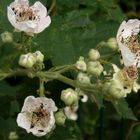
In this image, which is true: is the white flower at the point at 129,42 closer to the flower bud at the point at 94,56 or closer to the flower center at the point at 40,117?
the flower bud at the point at 94,56

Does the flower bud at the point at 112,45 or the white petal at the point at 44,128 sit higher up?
the flower bud at the point at 112,45

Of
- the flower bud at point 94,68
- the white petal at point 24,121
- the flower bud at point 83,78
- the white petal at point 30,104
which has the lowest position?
the white petal at point 24,121

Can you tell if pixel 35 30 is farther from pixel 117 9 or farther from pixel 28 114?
pixel 117 9

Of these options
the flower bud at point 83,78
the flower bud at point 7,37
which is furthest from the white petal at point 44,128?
the flower bud at point 7,37

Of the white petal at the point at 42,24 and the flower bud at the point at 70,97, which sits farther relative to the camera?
the white petal at the point at 42,24

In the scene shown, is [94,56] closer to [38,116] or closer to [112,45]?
[112,45]

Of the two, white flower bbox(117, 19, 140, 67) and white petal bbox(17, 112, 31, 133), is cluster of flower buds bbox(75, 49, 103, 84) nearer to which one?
white flower bbox(117, 19, 140, 67)
